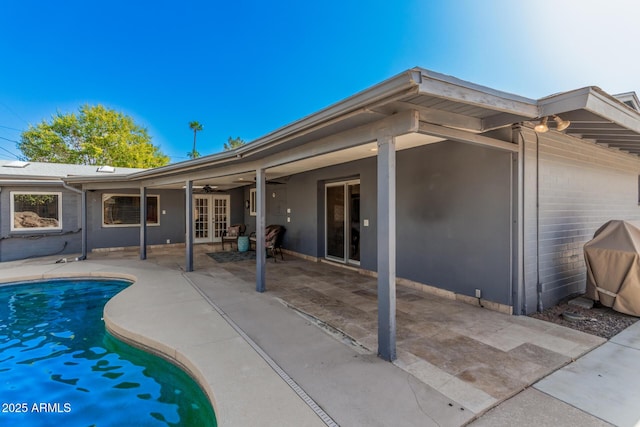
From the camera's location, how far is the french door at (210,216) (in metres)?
11.9

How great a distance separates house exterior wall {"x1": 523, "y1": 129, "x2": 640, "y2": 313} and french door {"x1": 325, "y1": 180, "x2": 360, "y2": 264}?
3446 mm

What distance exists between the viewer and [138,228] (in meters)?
10.9

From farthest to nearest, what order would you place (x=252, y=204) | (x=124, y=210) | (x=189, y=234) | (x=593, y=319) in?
(x=252, y=204)
(x=124, y=210)
(x=189, y=234)
(x=593, y=319)

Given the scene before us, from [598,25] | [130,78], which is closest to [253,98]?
[130,78]

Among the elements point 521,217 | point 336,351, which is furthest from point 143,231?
point 521,217

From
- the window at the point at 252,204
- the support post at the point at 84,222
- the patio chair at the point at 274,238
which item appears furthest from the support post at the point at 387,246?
the support post at the point at 84,222

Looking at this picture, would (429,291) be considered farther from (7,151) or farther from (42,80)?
(7,151)

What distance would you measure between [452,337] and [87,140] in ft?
89.7

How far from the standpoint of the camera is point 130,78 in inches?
789

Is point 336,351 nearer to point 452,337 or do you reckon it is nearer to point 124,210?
point 452,337

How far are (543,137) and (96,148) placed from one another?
26.4m

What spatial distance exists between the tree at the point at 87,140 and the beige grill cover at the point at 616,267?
27287 mm

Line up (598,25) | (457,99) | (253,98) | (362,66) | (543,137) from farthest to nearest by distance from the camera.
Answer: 1. (253,98)
2. (362,66)
3. (598,25)
4. (543,137)
5. (457,99)

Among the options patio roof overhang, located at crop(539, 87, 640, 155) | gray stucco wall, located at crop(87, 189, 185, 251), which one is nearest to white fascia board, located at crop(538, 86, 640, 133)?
patio roof overhang, located at crop(539, 87, 640, 155)
